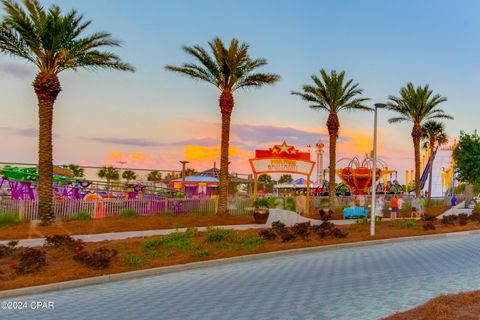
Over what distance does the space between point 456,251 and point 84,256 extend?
41.2ft

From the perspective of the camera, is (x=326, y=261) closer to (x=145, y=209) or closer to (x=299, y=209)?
(x=145, y=209)

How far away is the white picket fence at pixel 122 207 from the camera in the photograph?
2605cm

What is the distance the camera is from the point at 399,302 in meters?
9.42

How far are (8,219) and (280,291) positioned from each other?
18.7 m

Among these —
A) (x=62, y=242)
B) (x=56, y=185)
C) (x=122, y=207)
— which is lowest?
(x=62, y=242)

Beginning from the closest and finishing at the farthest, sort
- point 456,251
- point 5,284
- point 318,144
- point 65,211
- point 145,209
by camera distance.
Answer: point 5,284 → point 456,251 → point 65,211 → point 145,209 → point 318,144

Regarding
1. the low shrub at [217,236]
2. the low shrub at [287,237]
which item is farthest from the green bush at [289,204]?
the low shrub at [217,236]

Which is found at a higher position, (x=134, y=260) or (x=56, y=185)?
(x=56, y=185)

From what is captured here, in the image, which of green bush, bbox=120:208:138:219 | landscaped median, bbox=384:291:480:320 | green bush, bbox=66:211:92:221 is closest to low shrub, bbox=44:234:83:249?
landscaped median, bbox=384:291:480:320

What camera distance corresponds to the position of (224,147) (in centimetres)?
3247

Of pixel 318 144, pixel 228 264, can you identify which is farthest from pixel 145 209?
pixel 318 144

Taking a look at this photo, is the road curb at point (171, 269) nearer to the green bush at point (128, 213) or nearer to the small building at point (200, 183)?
the green bush at point (128, 213)

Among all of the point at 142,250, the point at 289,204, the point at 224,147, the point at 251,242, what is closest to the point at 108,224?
the point at 224,147

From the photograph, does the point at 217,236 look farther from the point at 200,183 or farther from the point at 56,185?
the point at 200,183
